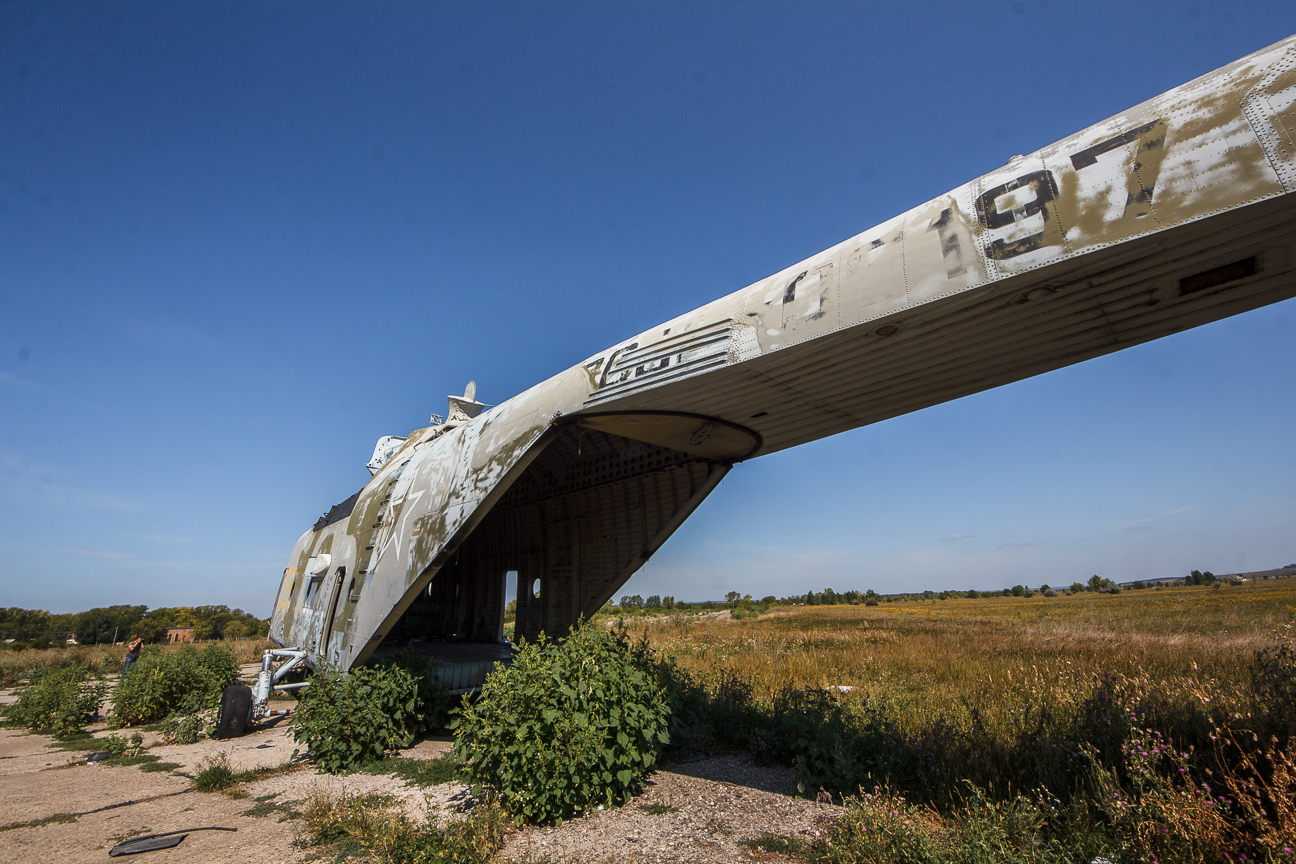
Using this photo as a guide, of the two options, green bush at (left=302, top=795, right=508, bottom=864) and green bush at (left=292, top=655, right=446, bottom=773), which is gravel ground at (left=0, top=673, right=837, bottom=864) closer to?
green bush at (left=302, top=795, right=508, bottom=864)

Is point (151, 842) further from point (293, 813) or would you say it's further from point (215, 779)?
point (215, 779)

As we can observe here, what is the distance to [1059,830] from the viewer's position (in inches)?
167

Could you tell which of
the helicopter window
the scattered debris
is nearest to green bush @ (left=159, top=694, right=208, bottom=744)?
the helicopter window

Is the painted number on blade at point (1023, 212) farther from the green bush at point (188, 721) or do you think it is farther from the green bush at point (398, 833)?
the green bush at point (188, 721)

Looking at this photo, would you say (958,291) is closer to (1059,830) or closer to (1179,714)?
(1059,830)

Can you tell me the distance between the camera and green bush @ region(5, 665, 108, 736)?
11.2 metres

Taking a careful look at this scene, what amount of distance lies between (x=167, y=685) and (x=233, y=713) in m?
2.62

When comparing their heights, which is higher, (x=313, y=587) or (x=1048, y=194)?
(x=1048, y=194)

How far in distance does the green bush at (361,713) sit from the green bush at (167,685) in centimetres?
539

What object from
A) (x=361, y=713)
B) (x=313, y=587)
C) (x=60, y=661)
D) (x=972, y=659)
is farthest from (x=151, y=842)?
(x=60, y=661)

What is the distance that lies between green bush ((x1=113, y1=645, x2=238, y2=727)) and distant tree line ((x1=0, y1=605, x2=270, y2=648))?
38.3m

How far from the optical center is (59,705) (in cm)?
1169

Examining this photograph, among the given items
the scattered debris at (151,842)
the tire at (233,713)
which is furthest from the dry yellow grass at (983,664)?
the tire at (233,713)

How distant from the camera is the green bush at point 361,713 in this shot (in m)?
7.92
